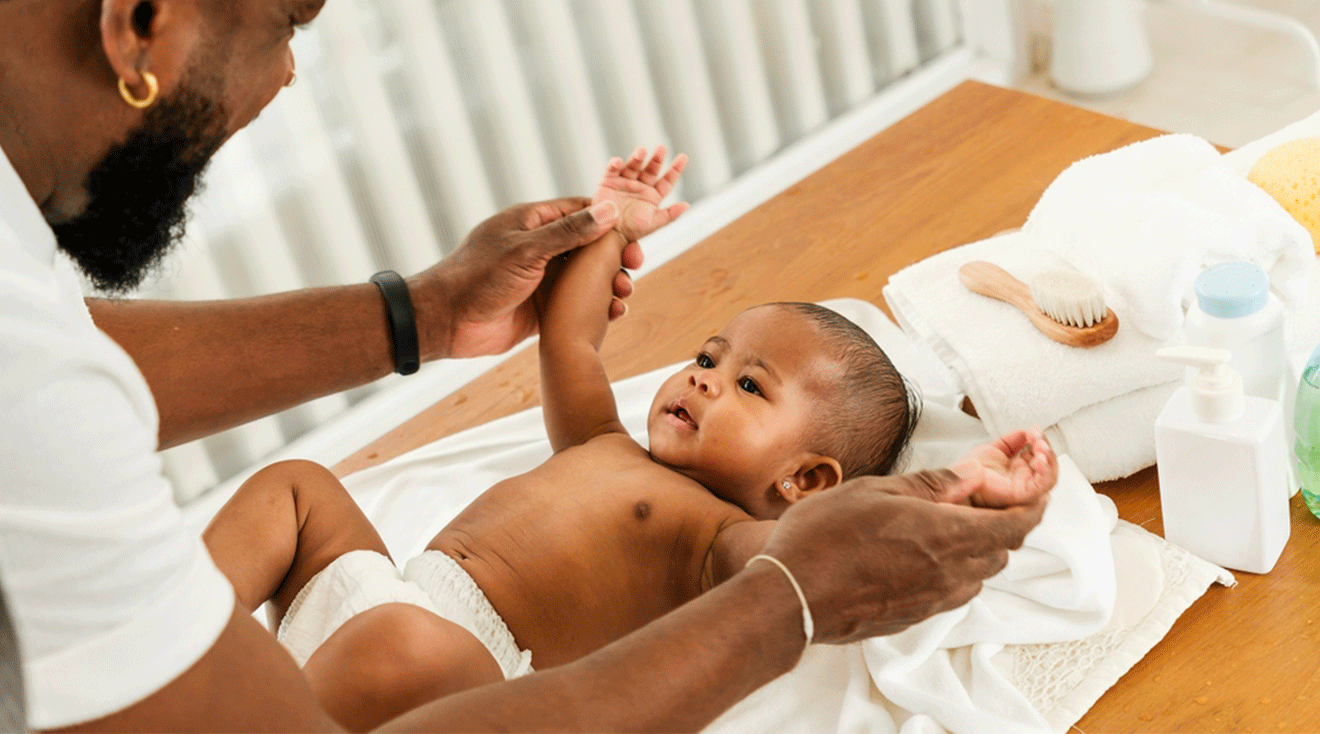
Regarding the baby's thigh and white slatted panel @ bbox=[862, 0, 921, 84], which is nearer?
the baby's thigh

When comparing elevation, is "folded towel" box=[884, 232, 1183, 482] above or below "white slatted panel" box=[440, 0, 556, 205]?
below

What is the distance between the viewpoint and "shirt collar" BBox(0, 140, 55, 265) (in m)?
0.70

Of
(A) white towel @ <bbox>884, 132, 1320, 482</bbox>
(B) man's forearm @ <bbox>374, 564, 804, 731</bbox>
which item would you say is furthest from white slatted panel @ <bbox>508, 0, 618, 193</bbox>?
(B) man's forearm @ <bbox>374, 564, 804, 731</bbox>

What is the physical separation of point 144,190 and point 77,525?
0.33 meters

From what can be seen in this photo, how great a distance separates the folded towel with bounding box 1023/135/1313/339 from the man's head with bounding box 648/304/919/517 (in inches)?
9.5

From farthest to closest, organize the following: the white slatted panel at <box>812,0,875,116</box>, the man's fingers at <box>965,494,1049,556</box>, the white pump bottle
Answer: the white slatted panel at <box>812,0,875,116</box> < the white pump bottle < the man's fingers at <box>965,494,1049,556</box>

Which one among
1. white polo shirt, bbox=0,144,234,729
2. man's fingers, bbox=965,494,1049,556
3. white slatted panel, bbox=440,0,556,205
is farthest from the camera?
white slatted panel, bbox=440,0,556,205

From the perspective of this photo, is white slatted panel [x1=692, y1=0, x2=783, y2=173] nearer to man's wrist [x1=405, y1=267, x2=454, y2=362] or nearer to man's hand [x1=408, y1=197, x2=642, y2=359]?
man's hand [x1=408, y1=197, x2=642, y2=359]

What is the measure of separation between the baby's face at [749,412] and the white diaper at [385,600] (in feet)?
0.90

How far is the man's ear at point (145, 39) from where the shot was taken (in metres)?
0.74

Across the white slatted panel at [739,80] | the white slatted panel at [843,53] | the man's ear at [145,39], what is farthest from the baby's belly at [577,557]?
the white slatted panel at [843,53]

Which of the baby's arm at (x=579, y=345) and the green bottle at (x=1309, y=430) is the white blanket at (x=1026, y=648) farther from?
the baby's arm at (x=579, y=345)

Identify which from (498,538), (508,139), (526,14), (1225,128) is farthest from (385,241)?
(1225,128)

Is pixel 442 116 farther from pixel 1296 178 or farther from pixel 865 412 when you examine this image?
pixel 1296 178
